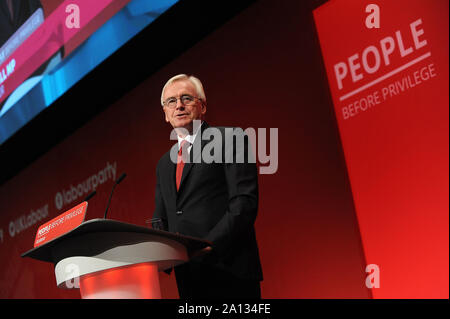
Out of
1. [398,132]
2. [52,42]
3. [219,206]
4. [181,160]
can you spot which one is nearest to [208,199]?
[219,206]

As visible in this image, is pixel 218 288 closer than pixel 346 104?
Yes

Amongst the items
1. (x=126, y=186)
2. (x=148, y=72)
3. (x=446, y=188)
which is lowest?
(x=446, y=188)

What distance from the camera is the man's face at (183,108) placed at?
2137mm

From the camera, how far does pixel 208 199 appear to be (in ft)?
6.45

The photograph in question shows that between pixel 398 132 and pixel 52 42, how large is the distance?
2.54 meters

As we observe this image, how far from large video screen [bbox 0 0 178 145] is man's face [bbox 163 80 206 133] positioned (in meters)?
1.10

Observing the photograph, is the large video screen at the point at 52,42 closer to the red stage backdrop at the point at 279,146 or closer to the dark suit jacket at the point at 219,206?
the red stage backdrop at the point at 279,146

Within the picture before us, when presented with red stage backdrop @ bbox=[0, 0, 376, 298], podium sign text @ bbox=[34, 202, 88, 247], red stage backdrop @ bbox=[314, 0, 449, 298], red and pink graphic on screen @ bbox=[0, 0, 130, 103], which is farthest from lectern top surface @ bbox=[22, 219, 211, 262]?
red and pink graphic on screen @ bbox=[0, 0, 130, 103]

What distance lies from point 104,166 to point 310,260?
220 cm

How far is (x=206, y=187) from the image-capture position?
198 cm

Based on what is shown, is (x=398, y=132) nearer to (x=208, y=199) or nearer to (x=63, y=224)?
(x=208, y=199)

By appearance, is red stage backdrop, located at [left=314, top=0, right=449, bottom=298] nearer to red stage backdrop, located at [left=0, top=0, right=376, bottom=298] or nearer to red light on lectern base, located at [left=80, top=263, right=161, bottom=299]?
red stage backdrop, located at [left=0, top=0, right=376, bottom=298]
